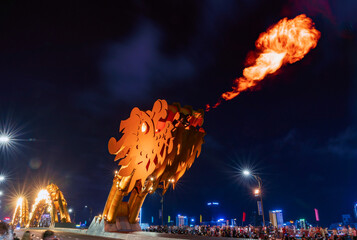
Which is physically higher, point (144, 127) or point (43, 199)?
point (144, 127)

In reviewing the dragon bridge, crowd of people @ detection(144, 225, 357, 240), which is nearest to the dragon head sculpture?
crowd of people @ detection(144, 225, 357, 240)

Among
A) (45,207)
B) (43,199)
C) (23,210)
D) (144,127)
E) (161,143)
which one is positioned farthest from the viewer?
(23,210)

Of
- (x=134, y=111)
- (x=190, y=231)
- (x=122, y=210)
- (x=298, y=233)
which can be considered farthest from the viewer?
(x=190, y=231)

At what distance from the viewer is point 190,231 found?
3028 cm

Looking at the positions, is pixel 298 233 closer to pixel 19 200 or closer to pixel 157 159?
pixel 157 159

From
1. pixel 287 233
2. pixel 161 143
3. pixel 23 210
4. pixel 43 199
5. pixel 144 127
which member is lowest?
pixel 287 233

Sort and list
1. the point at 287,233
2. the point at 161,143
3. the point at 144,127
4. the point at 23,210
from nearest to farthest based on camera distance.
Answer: the point at 161,143 → the point at 144,127 → the point at 287,233 → the point at 23,210

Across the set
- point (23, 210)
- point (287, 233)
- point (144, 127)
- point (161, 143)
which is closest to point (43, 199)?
point (23, 210)

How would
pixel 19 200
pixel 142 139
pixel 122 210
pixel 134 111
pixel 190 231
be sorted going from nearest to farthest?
pixel 142 139, pixel 134 111, pixel 122 210, pixel 190 231, pixel 19 200

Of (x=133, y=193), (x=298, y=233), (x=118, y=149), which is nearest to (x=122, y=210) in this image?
(x=133, y=193)

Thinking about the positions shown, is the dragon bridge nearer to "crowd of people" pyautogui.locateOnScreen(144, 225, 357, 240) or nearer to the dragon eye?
"crowd of people" pyautogui.locateOnScreen(144, 225, 357, 240)

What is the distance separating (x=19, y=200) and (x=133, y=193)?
41.3 metres

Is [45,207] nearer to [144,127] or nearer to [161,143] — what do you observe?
[144,127]

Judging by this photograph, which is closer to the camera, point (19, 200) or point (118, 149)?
point (118, 149)
